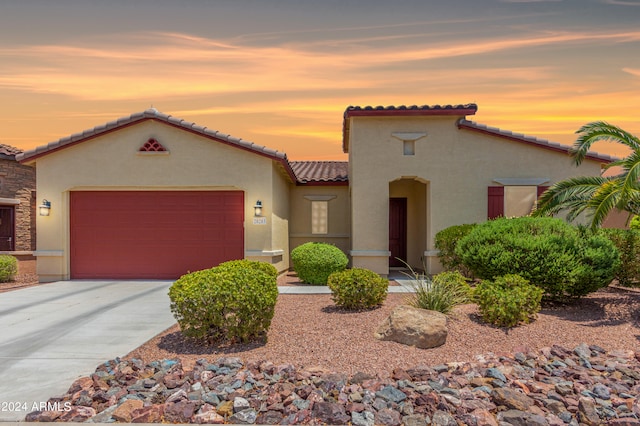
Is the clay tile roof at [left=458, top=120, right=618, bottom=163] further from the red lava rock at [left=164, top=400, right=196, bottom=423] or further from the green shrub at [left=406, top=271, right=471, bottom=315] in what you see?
the red lava rock at [left=164, top=400, right=196, bottom=423]

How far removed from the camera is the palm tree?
755 cm

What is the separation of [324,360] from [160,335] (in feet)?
9.35

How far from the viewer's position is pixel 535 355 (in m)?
5.59

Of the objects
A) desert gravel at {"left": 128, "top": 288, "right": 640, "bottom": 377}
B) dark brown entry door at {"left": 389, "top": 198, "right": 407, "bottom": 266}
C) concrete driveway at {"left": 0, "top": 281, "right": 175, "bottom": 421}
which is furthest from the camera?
dark brown entry door at {"left": 389, "top": 198, "right": 407, "bottom": 266}

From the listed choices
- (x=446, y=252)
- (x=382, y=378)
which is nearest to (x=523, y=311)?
(x=382, y=378)

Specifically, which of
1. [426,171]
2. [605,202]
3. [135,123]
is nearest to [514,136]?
[426,171]

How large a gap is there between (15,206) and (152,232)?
933cm

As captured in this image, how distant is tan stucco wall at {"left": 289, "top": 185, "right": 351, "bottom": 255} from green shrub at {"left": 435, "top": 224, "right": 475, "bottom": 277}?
4765mm

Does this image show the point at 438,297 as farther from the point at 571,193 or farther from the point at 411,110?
the point at 411,110

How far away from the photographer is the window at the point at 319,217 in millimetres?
16172

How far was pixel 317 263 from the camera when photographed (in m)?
11.3

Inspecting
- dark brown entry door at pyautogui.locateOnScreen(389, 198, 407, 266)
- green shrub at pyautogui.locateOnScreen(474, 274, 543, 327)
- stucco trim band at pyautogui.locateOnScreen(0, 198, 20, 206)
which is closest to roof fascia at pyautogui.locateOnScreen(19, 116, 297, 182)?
dark brown entry door at pyautogui.locateOnScreen(389, 198, 407, 266)

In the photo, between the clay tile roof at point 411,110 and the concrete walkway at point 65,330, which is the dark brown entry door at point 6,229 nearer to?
the concrete walkway at point 65,330

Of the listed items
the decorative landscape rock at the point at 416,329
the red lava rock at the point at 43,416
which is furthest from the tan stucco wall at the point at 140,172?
the red lava rock at the point at 43,416
